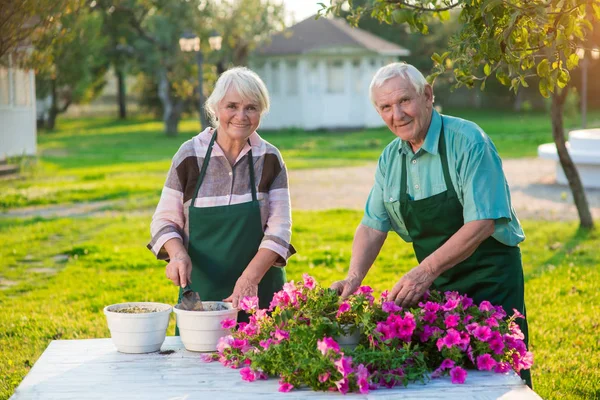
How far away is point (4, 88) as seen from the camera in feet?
68.1

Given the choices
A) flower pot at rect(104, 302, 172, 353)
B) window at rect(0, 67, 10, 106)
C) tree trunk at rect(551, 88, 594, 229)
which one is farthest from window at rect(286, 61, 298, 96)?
flower pot at rect(104, 302, 172, 353)

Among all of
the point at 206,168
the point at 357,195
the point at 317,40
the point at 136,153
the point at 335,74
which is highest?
the point at 317,40

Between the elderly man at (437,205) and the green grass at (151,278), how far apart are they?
1.74m

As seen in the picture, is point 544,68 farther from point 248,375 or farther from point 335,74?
point 335,74

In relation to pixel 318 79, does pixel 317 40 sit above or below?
above

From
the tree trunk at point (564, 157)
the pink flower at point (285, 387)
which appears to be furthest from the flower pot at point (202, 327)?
the tree trunk at point (564, 157)

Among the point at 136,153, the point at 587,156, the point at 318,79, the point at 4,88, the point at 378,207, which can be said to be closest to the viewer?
the point at 378,207

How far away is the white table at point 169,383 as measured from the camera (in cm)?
272

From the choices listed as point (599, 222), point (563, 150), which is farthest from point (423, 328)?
point (599, 222)

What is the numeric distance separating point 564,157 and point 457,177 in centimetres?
707

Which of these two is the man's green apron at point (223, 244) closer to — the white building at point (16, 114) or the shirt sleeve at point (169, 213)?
the shirt sleeve at point (169, 213)

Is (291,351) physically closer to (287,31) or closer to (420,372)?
(420,372)

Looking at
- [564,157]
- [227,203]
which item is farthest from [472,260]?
[564,157]

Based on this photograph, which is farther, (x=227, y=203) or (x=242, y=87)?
(x=227, y=203)
